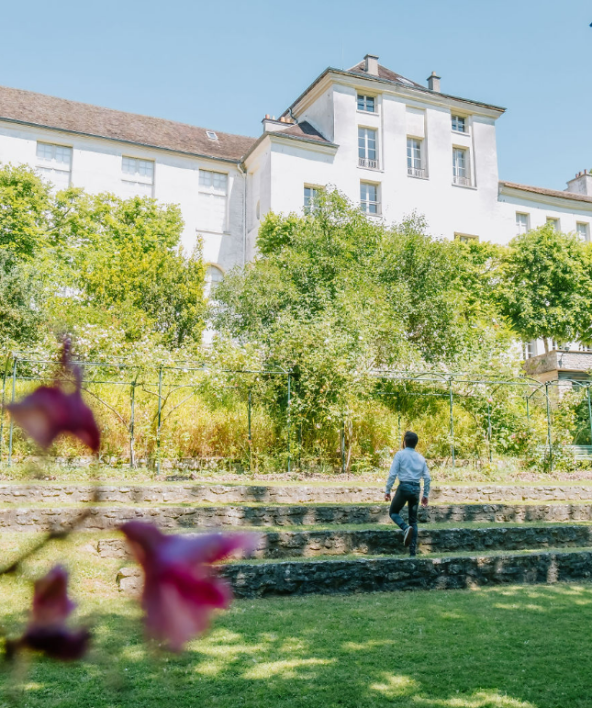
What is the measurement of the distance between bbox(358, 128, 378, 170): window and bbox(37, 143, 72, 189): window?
14.2m

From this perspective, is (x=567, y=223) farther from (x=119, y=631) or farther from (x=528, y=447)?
(x=119, y=631)

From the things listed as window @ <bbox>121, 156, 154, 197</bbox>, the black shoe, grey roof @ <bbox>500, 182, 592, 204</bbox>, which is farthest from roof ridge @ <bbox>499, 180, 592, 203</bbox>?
the black shoe

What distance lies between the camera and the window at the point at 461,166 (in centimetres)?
3450

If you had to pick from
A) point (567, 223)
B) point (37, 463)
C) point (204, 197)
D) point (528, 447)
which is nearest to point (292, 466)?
point (528, 447)

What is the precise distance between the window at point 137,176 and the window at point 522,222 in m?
21.0

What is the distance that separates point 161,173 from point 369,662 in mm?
29145

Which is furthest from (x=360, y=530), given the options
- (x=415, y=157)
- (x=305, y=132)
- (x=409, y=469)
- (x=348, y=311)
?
(x=415, y=157)

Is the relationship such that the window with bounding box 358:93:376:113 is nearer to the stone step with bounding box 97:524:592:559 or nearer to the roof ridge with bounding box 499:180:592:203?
the roof ridge with bounding box 499:180:592:203

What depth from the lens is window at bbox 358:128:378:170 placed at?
32.1m

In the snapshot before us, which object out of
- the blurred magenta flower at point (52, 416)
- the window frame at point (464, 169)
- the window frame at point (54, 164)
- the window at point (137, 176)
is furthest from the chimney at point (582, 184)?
the blurred magenta flower at point (52, 416)

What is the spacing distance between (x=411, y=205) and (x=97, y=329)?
64.2 feet

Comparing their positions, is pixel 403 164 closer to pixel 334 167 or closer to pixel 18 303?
pixel 334 167

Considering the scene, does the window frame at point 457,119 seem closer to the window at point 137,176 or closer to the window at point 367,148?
the window at point 367,148

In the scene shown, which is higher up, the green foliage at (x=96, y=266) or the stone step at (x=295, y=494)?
the green foliage at (x=96, y=266)
